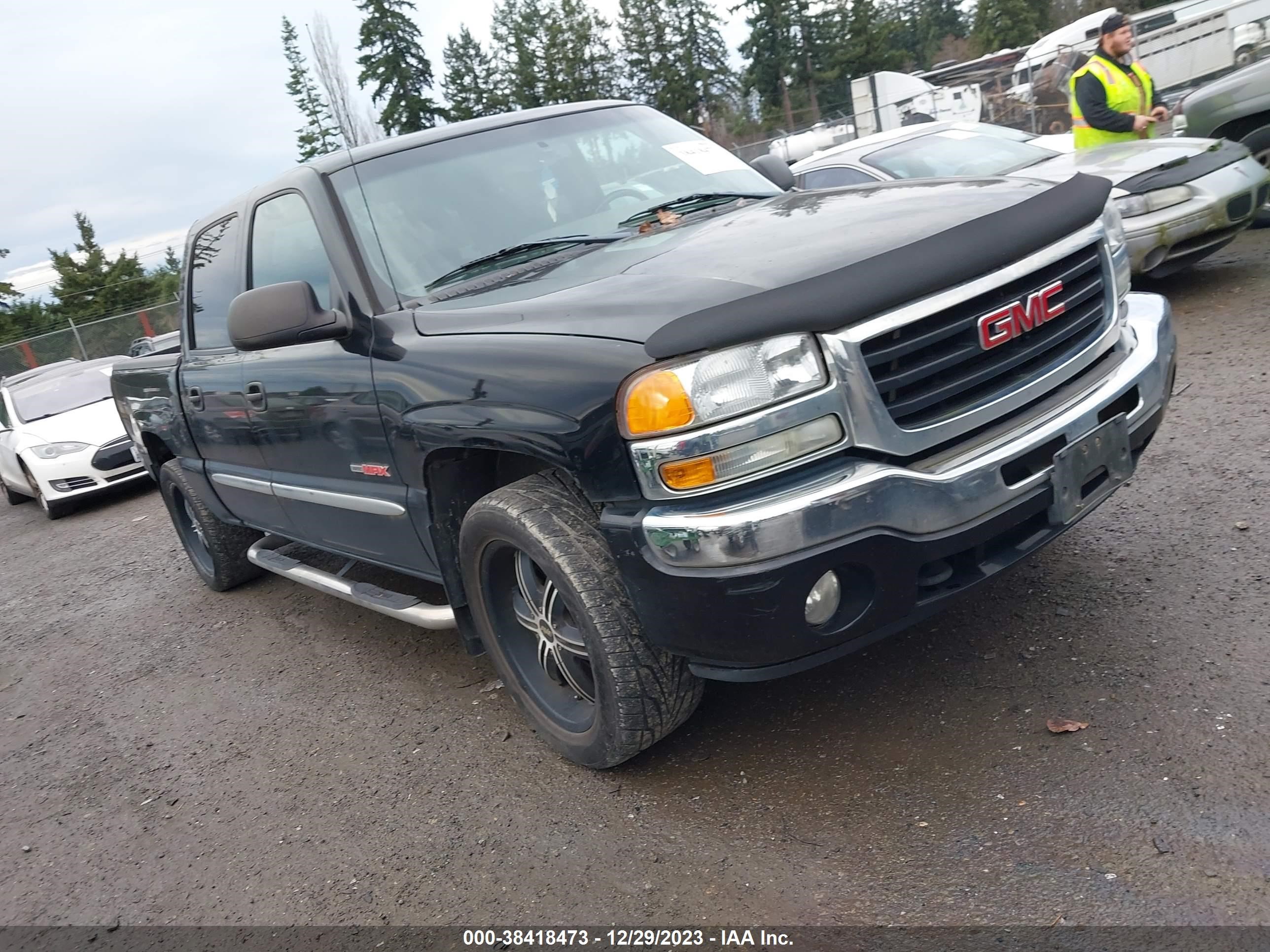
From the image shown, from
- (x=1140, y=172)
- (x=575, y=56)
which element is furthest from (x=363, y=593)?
(x=575, y=56)

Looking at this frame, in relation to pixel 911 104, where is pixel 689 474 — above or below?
above

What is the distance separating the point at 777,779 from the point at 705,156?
237cm

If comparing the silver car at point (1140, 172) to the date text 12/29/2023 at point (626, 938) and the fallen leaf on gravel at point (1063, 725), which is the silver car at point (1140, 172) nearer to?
the fallen leaf on gravel at point (1063, 725)

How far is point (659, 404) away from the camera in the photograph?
2.35 m

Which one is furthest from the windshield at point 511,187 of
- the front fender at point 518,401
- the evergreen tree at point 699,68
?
the evergreen tree at point 699,68

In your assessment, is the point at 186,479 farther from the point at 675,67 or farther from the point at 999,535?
the point at 675,67

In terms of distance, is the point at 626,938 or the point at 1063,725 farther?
the point at 1063,725

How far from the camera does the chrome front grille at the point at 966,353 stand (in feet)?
7.86

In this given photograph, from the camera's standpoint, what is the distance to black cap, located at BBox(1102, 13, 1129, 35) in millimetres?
7008

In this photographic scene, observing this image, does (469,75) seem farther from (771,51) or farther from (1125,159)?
(1125,159)

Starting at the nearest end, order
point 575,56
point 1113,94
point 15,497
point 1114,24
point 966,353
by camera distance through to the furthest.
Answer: point 966,353
point 1114,24
point 1113,94
point 15,497
point 575,56

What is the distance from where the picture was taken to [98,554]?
8000mm

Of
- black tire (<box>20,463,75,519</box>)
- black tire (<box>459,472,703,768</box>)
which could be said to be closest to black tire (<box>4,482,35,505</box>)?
black tire (<box>20,463,75,519</box>)

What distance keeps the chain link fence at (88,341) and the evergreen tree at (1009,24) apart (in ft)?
A: 189
